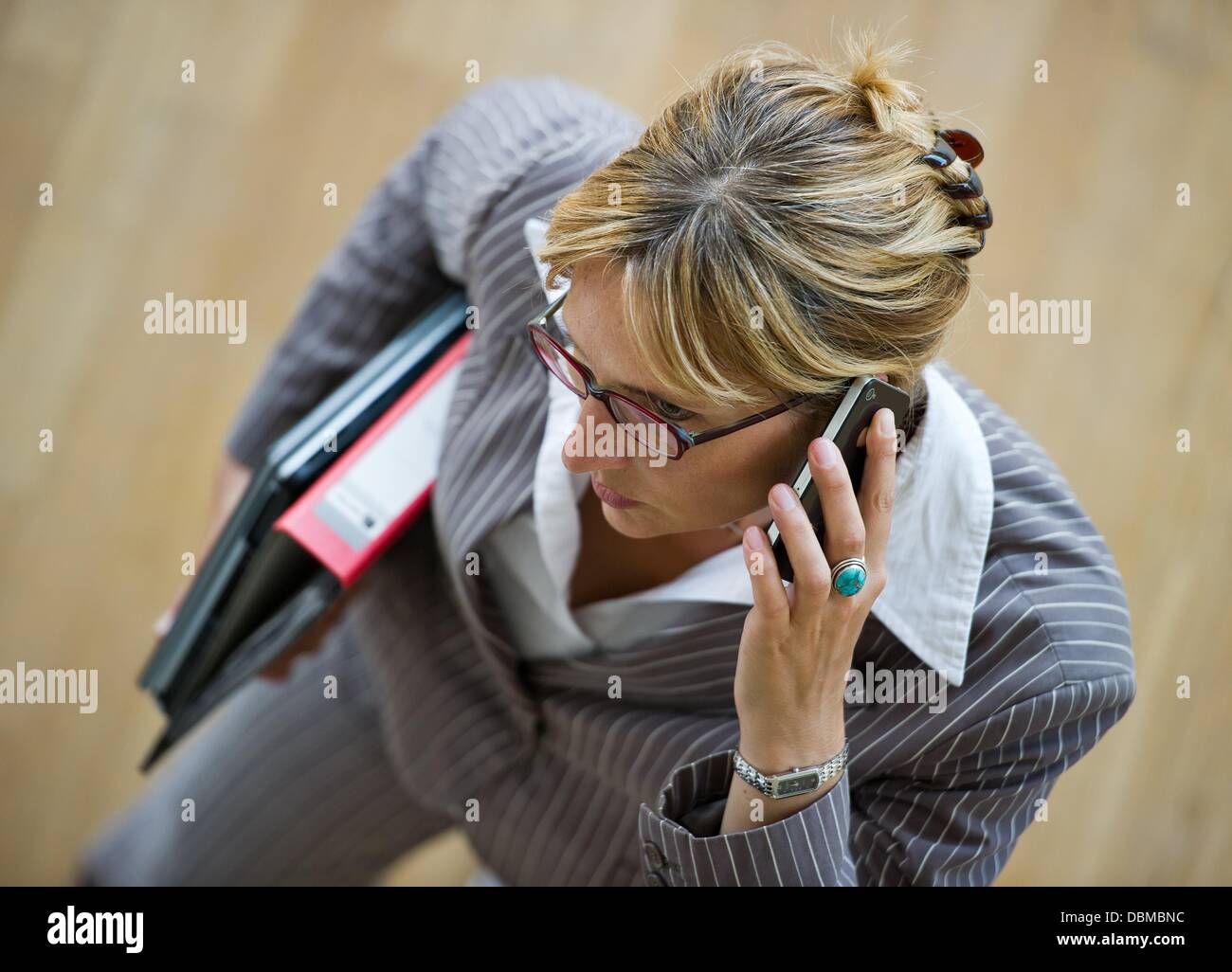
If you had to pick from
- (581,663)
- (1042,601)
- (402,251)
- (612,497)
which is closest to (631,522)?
(612,497)

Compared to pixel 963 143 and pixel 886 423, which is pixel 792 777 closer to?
pixel 886 423

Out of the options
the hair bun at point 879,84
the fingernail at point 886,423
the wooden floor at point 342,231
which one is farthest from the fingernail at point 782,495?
the wooden floor at point 342,231

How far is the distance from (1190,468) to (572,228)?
2.00 m

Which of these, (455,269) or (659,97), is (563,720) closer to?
(455,269)

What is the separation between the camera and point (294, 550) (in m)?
1.30

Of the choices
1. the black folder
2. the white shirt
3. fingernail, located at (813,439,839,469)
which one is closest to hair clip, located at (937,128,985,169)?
the white shirt

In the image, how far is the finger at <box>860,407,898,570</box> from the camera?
1.00m

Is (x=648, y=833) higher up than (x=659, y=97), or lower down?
lower down

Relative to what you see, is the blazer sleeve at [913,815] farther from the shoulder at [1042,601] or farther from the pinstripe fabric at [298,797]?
the pinstripe fabric at [298,797]

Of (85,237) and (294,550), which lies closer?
(294,550)

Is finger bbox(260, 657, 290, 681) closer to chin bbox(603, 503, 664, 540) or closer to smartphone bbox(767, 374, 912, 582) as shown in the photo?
chin bbox(603, 503, 664, 540)

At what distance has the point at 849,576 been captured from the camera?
1.00m

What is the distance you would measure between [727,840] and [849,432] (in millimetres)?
424
